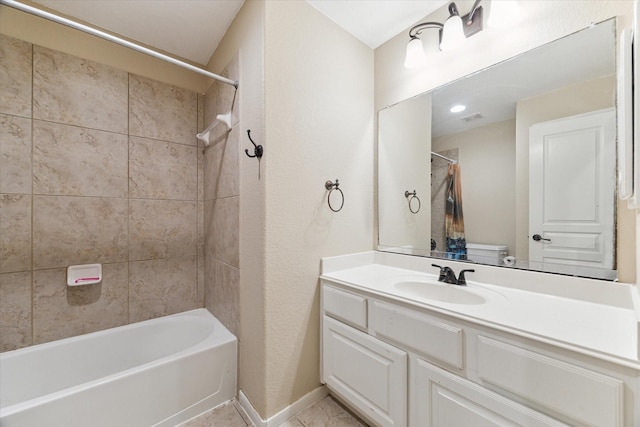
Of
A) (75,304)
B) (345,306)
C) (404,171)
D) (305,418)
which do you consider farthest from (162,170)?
(305,418)

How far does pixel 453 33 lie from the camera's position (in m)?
1.38

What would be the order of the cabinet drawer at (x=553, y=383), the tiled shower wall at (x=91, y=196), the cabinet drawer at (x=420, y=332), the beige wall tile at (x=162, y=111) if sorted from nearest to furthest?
the cabinet drawer at (x=553, y=383) < the cabinet drawer at (x=420, y=332) < the tiled shower wall at (x=91, y=196) < the beige wall tile at (x=162, y=111)

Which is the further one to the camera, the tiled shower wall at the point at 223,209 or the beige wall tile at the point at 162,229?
the beige wall tile at the point at 162,229

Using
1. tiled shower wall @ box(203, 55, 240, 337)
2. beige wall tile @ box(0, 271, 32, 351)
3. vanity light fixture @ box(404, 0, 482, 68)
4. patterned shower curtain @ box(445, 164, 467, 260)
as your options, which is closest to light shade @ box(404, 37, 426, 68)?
vanity light fixture @ box(404, 0, 482, 68)

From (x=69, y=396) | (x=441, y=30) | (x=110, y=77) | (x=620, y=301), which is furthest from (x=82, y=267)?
(x=620, y=301)

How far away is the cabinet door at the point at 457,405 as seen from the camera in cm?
80

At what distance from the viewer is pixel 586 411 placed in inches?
26.6

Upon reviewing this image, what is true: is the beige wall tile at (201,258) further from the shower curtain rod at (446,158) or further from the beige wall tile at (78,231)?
the shower curtain rod at (446,158)

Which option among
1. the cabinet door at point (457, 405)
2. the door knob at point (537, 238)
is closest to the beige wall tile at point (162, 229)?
the cabinet door at point (457, 405)

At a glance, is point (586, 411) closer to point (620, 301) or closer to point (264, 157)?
point (620, 301)

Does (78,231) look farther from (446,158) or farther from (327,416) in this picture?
(446,158)

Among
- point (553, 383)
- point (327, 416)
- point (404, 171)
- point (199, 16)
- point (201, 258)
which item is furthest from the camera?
point (201, 258)

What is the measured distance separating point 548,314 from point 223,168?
1966 millimetres

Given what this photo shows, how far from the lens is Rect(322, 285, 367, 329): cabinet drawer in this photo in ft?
4.22
